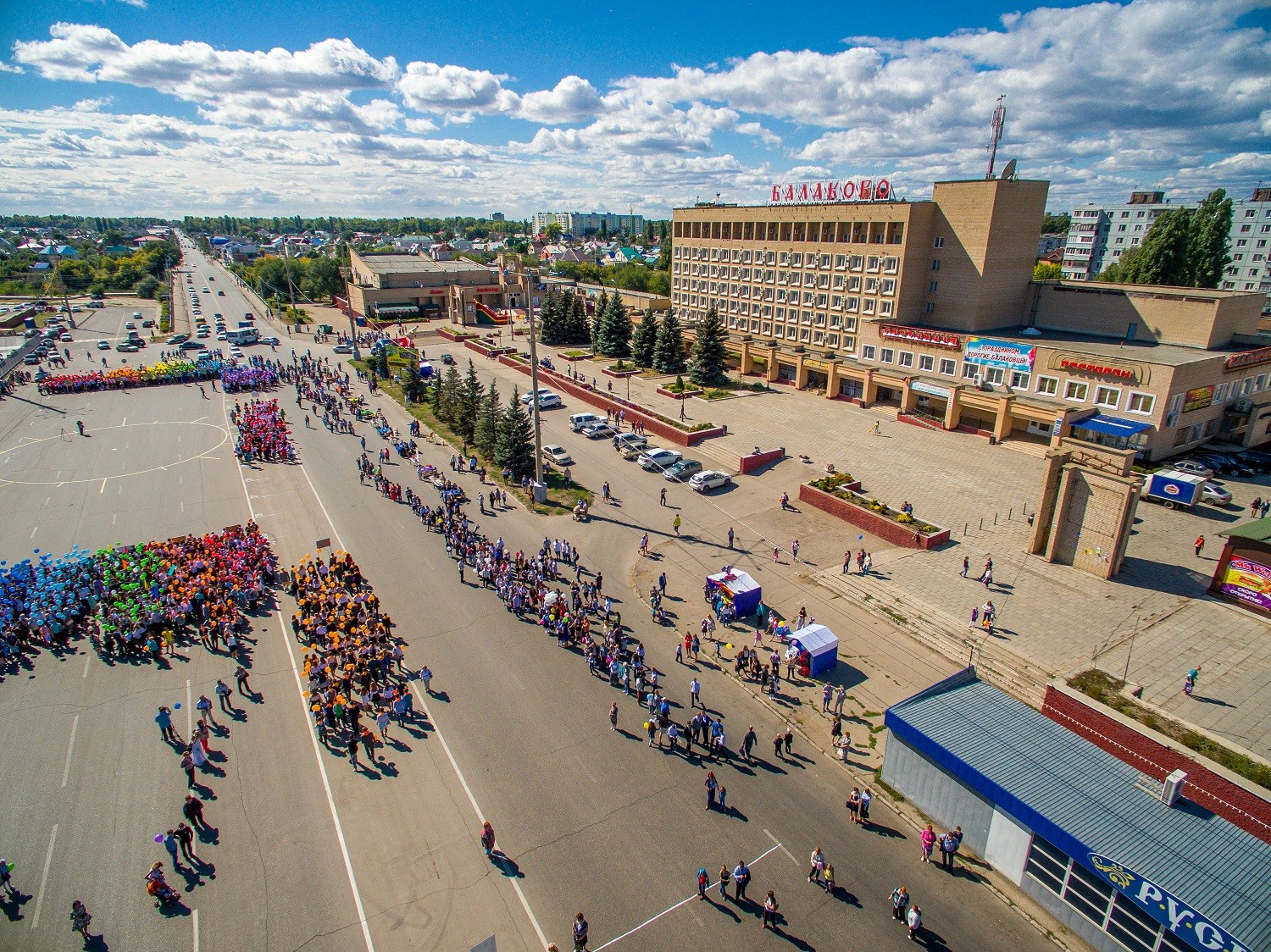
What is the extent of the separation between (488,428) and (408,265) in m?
77.2

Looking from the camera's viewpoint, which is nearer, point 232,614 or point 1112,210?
point 232,614

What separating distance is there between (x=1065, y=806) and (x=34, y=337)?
99.2 meters

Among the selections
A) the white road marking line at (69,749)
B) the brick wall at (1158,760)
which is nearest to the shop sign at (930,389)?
the brick wall at (1158,760)

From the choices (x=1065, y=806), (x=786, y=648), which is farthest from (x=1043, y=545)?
(x=1065, y=806)

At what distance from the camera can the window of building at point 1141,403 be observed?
1431 inches

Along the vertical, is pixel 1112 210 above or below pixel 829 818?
above

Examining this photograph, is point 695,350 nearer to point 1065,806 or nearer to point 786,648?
point 786,648

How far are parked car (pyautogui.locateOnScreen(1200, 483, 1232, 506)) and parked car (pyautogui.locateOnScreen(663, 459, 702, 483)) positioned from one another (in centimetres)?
2523

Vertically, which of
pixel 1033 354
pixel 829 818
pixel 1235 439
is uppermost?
pixel 1033 354

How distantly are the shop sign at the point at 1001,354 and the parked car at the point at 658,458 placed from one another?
22.2m

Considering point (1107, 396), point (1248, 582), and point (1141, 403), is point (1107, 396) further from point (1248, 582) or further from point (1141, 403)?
point (1248, 582)

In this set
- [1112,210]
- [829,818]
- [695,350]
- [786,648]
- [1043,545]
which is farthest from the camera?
[1112,210]

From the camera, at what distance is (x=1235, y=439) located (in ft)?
132

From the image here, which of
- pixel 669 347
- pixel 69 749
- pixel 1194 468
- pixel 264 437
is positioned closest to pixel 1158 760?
pixel 1194 468
